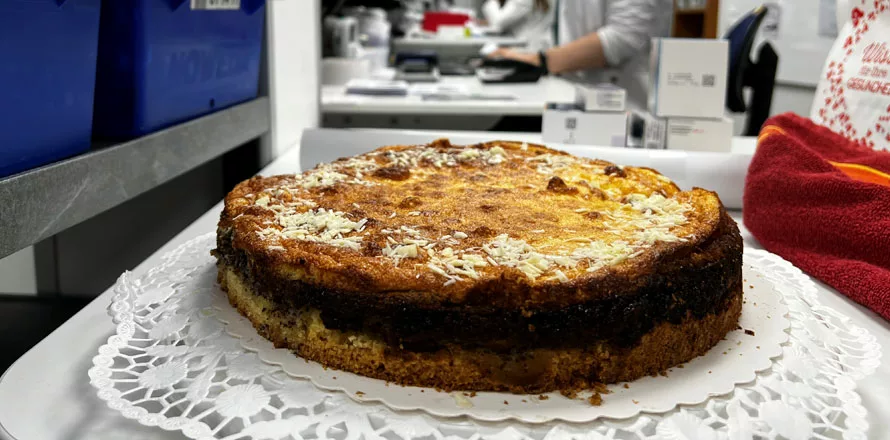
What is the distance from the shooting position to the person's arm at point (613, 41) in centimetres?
292

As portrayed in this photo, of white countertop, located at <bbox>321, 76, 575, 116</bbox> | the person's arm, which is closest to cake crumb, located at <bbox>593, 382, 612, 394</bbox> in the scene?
white countertop, located at <bbox>321, 76, 575, 116</bbox>

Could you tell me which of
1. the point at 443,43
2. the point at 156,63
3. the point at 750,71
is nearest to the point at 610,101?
the point at 156,63

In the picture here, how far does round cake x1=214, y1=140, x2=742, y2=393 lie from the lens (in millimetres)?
691

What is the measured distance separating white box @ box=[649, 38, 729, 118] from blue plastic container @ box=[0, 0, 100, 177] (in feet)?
3.97

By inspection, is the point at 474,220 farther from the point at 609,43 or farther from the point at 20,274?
the point at 609,43

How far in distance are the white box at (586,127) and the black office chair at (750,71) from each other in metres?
1.43

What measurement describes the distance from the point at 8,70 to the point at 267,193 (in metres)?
0.35

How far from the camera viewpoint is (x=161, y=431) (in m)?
0.65

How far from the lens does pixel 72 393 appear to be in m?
0.70

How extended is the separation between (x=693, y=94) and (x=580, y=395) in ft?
3.79

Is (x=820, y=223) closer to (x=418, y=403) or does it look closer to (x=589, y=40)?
(x=418, y=403)

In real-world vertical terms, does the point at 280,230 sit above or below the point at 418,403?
above

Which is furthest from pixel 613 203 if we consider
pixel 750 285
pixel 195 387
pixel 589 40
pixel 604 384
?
pixel 589 40

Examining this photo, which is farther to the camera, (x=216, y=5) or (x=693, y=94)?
(x=693, y=94)
